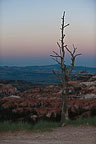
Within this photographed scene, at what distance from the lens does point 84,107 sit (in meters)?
21.0

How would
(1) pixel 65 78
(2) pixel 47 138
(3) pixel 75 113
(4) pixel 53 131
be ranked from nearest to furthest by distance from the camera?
(2) pixel 47 138, (4) pixel 53 131, (1) pixel 65 78, (3) pixel 75 113

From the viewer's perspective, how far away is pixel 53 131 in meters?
8.83

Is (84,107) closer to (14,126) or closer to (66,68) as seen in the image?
(66,68)

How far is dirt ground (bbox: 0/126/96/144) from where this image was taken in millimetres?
7379

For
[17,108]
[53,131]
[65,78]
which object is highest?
[65,78]

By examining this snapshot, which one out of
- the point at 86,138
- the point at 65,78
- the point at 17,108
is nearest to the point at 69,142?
the point at 86,138

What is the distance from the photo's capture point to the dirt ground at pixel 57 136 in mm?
7379

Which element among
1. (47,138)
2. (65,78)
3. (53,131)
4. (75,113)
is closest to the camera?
(47,138)

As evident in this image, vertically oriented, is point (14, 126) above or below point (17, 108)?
above

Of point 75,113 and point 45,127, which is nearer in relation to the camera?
point 45,127

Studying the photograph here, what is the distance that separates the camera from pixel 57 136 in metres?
8.08

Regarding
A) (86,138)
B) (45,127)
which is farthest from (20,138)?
(86,138)

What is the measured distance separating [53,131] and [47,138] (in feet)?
3.23

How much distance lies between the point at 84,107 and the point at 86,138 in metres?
13.5
